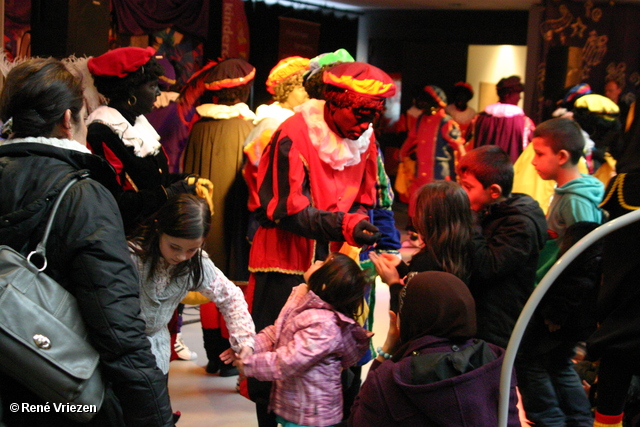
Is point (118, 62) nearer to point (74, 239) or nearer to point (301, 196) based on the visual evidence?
point (301, 196)

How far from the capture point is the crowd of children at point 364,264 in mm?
1700

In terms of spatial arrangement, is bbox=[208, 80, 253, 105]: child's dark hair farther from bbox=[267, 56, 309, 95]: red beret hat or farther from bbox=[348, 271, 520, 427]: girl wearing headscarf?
bbox=[348, 271, 520, 427]: girl wearing headscarf

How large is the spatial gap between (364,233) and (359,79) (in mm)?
550

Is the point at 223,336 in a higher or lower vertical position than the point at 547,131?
lower

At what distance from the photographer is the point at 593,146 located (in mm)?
4641

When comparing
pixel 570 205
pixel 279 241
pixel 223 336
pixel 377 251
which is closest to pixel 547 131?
pixel 570 205

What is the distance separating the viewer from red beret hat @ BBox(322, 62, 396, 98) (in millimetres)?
2334

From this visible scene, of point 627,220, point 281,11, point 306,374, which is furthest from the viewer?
point 281,11

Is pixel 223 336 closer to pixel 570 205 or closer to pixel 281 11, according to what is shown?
pixel 570 205

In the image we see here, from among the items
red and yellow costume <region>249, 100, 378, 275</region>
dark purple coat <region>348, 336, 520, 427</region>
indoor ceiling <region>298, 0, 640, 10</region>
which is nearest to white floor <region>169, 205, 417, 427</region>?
red and yellow costume <region>249, 100, 378, 275</region>

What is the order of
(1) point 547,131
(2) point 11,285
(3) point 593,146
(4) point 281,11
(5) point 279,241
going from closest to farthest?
(2) point 11,285 < (5) point 279,241 < (1) point 547,131 < (3) point 593,146 < (4) point 281,11

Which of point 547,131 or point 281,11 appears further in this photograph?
point 281,11

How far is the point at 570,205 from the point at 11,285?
2.18m

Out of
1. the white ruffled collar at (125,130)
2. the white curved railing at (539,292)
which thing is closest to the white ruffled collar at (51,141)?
the white ruffled collar at (125,130)
